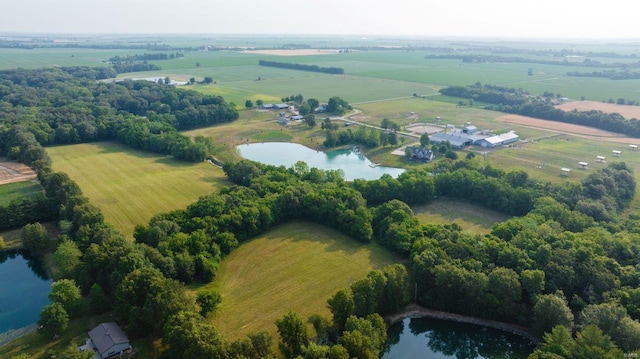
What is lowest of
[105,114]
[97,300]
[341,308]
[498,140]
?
[97,300]

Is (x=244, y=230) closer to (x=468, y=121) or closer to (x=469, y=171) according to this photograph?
(x=469, y=171)

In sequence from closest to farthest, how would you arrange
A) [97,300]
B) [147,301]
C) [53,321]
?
[53,321], [147,301], [97,300]

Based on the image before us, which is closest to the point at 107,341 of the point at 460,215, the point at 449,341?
the point at 449,341

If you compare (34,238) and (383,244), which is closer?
(34,238)

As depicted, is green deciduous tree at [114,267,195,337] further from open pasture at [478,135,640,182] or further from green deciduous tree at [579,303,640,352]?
open pasture at [478,135,640,182]

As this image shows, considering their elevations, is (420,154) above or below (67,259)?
below

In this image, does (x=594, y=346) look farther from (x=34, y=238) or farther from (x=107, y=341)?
(x=34, y=238)

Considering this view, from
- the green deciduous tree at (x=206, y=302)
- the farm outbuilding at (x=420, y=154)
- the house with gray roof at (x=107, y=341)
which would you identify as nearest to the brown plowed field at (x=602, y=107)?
the farm outbuilding at (x=420, y=154)

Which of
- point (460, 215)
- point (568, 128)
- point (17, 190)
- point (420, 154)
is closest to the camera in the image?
point (460, 215)
